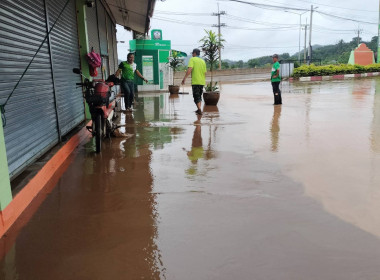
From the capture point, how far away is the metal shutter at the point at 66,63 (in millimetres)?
5957

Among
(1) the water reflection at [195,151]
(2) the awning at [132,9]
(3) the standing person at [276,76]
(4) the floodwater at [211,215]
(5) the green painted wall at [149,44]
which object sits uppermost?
(2) the awning at [132,9]

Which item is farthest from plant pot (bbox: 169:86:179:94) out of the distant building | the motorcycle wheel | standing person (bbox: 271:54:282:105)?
the distant building

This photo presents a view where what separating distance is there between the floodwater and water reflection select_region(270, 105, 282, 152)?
0.07 metres

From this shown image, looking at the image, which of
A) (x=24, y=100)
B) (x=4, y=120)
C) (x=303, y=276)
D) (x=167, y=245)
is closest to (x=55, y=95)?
(x=24, y=100)

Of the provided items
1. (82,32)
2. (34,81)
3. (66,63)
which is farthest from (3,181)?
(82,32)

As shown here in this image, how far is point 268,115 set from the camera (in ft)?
30.2

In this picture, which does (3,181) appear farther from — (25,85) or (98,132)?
(98,132)

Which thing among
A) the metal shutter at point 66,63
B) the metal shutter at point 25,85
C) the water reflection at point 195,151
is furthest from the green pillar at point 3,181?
the metal shutter at point 66,63

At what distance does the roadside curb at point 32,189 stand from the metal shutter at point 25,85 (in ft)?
0.69

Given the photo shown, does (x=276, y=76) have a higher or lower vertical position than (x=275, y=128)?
higher

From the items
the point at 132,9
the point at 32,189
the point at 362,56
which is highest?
the point at 132,9

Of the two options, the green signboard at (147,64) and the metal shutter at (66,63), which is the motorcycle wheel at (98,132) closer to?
the metal shutter at (66,63)

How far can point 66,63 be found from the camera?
6.86 meters

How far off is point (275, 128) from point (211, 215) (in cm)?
457
